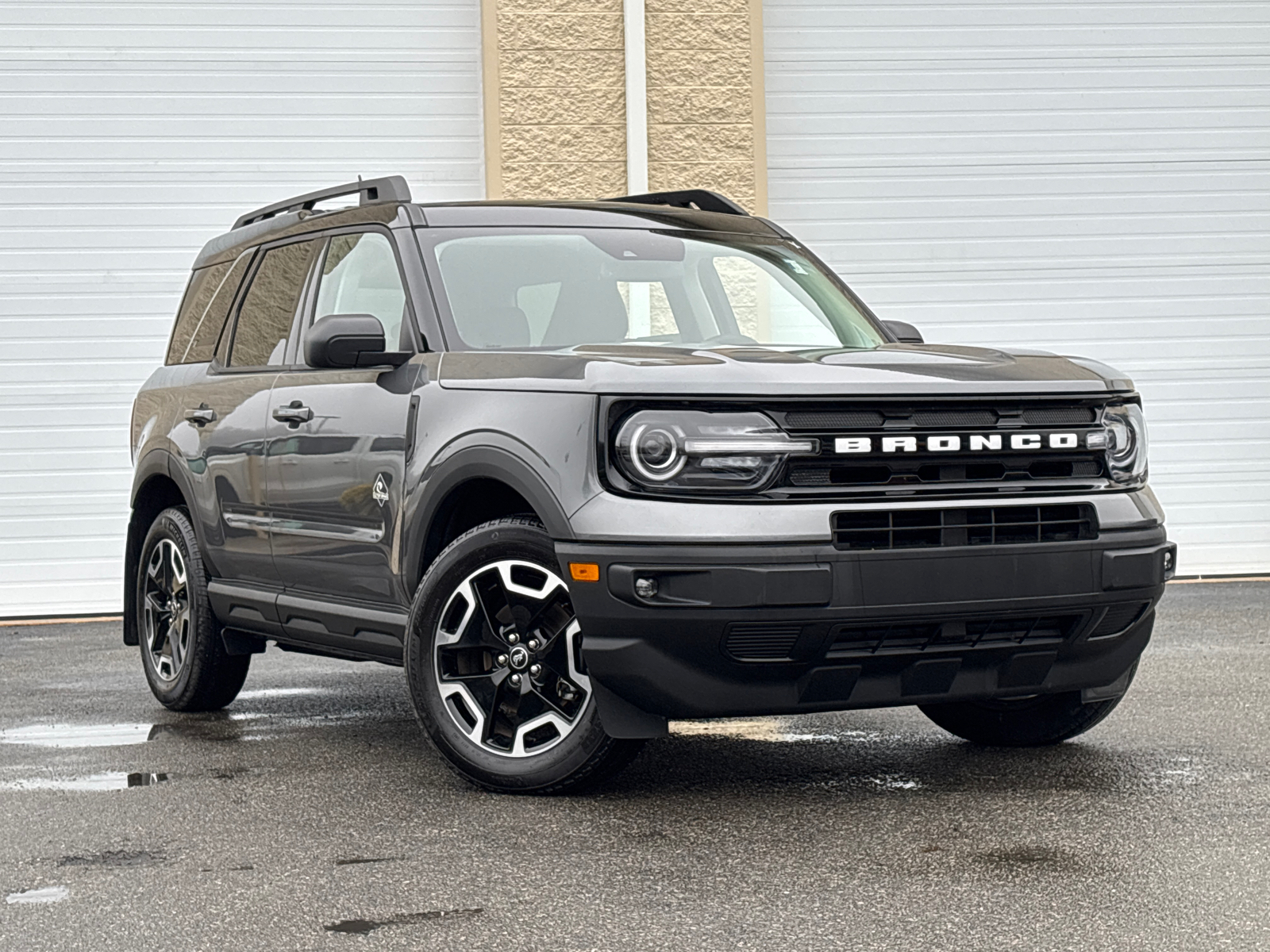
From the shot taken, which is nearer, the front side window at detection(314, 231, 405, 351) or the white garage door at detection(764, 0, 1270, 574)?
the front side window at detection(314, 231, 405, 351)

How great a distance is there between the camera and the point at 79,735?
21.7ft

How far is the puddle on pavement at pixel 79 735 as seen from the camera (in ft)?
21.1

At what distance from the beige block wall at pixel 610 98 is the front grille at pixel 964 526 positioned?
7.39 metres

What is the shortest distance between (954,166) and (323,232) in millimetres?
7028

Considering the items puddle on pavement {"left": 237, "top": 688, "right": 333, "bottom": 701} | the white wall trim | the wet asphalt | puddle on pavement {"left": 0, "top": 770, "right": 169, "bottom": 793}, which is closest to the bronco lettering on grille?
the wet asphalt

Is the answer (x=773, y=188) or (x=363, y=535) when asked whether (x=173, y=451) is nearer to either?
(x=363, y=535)

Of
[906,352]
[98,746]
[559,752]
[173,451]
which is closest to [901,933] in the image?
[559,752]

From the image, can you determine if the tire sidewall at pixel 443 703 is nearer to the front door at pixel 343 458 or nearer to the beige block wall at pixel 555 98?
the front door at pixel 343 458

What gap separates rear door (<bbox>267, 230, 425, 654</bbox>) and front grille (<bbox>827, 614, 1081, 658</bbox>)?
152 centimetres

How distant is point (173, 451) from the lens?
7117 mm

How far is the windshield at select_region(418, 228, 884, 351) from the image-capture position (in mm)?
5742

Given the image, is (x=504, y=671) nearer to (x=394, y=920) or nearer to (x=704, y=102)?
(x=394, y=920)

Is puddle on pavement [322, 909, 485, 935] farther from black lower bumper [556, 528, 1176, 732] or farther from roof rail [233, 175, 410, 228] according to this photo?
roof rail [233, 175, 410, 228]

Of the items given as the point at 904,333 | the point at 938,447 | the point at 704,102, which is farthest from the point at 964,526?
the point at 704,102
